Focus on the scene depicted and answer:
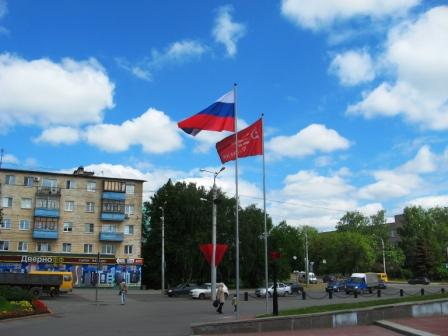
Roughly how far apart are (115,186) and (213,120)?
52263mm

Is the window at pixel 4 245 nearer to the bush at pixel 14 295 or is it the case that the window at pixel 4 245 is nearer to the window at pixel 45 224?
the window at pixel 45 224

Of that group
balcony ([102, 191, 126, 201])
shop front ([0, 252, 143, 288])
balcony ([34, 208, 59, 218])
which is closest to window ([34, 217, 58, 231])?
balcony ([34, 208, 59, 218])

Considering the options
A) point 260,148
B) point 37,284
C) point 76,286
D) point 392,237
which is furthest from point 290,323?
point 392,237

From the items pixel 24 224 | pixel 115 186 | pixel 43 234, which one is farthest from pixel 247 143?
pixel 24 224

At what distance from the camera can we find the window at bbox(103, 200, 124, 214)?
71.1 m

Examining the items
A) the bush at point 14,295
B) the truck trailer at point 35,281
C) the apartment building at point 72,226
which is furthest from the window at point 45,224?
the bush at point 14,295

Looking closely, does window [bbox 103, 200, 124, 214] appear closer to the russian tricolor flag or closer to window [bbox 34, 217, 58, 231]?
window [bbox 34, 217, 58, 231]

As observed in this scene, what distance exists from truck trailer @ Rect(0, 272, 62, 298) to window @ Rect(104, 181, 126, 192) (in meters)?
22.1

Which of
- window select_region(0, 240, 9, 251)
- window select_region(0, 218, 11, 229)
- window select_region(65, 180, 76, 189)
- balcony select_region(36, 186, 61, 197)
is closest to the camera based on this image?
window select_region(0, 240, 9, 251)

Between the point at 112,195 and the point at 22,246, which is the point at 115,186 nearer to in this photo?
the point at 112,195

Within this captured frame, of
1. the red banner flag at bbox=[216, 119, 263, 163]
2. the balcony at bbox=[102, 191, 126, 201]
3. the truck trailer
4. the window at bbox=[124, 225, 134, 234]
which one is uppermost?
the balcony at bbox=[102, 191, 126, 201]

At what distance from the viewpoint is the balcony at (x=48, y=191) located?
69250mm

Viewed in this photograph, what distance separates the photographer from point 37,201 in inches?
2712

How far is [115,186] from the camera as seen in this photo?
235 feet
